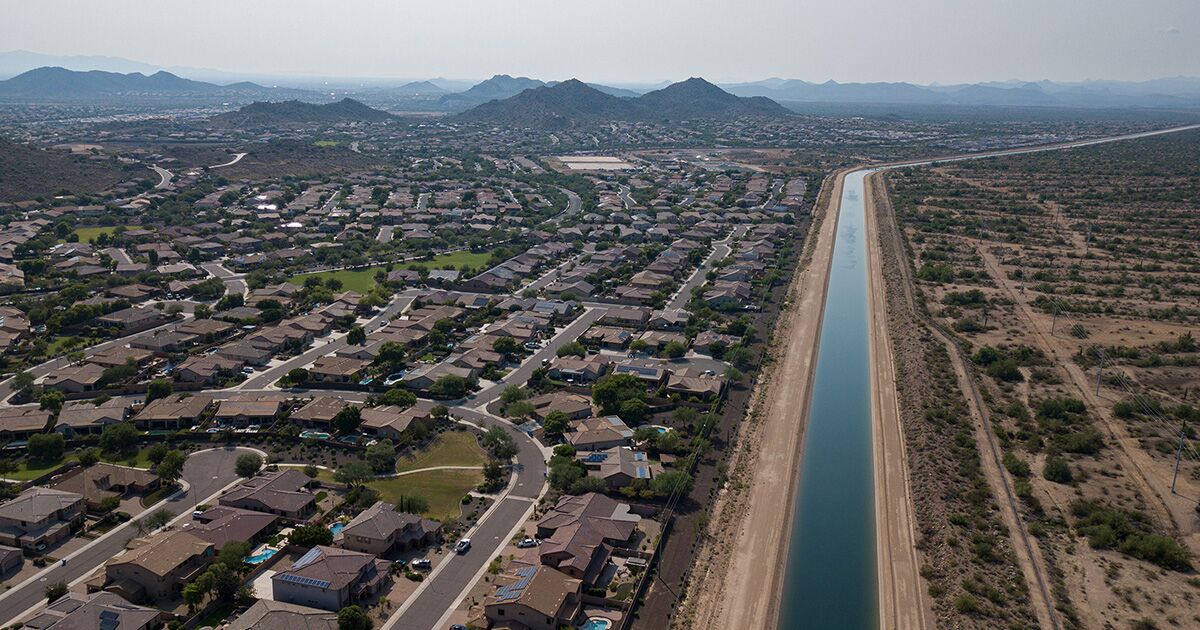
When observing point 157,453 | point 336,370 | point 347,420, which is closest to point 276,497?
point 347,420

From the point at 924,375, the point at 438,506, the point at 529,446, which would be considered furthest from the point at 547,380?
the point at 924,375

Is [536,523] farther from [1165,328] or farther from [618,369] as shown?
[1165,328]

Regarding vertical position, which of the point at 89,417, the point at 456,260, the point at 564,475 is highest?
the point at 456,260

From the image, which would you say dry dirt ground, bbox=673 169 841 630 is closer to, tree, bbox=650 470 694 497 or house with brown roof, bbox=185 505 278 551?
tree, bbox=650 470 694 497

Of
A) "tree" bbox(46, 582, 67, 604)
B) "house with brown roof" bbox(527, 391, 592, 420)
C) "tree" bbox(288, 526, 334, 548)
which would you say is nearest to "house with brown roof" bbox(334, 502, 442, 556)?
"tree" bbox(288, 526, 334, 548)

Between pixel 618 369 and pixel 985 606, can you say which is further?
pixel 618 369

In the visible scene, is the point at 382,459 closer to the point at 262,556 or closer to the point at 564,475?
the point at 262,556
